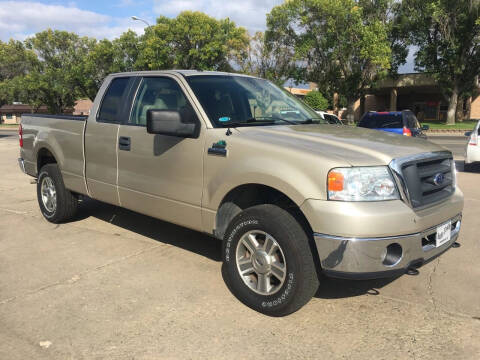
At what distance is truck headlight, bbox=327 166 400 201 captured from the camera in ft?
9.70

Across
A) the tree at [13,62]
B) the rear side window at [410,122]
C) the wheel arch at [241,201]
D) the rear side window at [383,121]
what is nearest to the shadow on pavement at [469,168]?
the rear side window at [410,122]

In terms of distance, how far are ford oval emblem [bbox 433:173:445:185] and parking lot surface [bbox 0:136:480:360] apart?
99 cm

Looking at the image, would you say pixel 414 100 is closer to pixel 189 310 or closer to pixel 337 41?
pixel 337 41

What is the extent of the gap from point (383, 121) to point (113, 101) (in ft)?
29.7

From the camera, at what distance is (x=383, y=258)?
2977mm

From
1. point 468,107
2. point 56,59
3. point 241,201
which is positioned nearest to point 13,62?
point 56,59

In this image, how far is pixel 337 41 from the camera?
3541 cm

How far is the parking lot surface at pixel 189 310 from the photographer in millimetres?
2932

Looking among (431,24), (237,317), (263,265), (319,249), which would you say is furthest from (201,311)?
(431,24)

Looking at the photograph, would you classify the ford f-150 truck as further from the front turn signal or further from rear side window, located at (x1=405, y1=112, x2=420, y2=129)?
rear side window, located at (x1=405, y1=112, x2=420, y2=129)

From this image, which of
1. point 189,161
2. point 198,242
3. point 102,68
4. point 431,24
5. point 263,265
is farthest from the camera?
point 102,68

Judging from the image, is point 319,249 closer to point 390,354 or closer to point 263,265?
point 263,265

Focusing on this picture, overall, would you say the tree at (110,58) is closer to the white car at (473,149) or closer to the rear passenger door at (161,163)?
the white car at (473,149)

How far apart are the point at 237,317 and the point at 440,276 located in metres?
2.07
